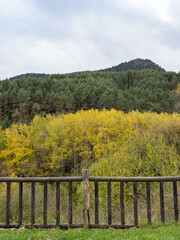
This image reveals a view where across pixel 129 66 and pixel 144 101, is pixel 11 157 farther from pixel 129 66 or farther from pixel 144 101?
pixel 129 66

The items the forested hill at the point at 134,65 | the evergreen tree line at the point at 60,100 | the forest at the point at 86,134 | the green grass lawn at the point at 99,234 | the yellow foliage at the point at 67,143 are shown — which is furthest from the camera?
the forested hill at the point at 134,65

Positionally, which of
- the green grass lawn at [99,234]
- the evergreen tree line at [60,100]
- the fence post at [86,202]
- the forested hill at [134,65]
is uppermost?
the forested hill at [134,65]

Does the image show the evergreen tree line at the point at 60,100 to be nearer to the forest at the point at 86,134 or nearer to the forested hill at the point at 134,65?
the forest at the point at 86,134

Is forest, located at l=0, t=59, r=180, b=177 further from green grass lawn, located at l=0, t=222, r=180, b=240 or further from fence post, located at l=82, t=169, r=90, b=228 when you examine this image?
fence post, located at l=82, t=169, r=90, b=228

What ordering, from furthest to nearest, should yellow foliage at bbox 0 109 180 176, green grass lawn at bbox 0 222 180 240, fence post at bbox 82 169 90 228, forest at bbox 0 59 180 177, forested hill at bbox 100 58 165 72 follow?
forested hill at bbox 100 58 165 72 → yellow foliage at bbox 0 109 180 176 → forest at bbox 0 59 180 177 → fence post at bbox 82 169 90 228 → green grass lawn at bbox 0 222 180 240

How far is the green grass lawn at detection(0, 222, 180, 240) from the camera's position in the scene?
427 cm

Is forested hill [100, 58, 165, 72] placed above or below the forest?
above

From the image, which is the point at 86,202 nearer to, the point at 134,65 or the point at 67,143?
the point at 67,143

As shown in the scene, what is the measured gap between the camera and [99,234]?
452 centimetres

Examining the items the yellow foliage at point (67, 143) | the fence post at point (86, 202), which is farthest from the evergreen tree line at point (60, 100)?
the fence post at point (86, 202)

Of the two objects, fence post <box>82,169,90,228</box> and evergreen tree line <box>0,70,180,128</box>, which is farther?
evergreen tree line <box>0,70,180,128</box>

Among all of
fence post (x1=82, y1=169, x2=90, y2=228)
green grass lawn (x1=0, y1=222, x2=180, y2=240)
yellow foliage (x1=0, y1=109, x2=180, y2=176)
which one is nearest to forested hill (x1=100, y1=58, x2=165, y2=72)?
yellow foliage (x1=0, y1=109, x2=180, y2=176)

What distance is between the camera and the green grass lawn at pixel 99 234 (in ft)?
14.0

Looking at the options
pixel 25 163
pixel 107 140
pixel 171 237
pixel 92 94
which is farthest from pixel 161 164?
pixel 92 94
